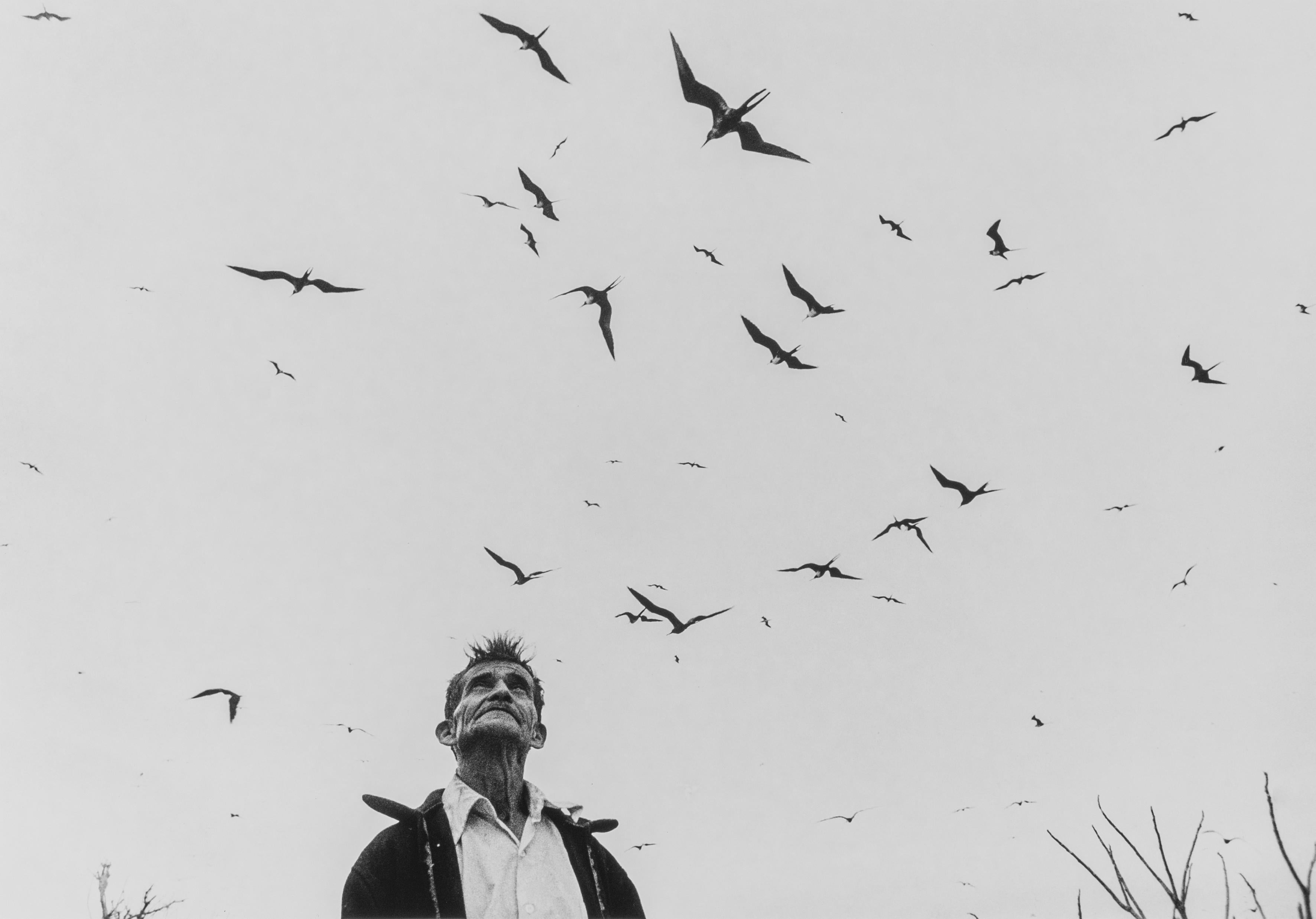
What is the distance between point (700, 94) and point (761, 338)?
402 cm

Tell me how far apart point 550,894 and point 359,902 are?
2.56 ft

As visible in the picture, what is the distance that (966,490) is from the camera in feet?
44.7

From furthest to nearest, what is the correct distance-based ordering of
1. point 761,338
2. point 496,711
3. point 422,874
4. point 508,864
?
point 761,338 < point 496,711 < point 508,864 < point 422,874

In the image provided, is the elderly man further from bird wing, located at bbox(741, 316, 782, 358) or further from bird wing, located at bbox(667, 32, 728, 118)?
bird wing, located at bbox(741, 316, 782, 358)

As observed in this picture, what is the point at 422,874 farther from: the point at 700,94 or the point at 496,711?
the point at 700,94

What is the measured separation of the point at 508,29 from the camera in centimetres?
1256

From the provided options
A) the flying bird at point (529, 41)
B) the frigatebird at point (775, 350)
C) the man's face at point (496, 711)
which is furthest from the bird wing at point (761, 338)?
the man's face at point (496, 711)

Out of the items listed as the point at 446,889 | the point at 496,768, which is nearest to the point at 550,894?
the point at 446,889

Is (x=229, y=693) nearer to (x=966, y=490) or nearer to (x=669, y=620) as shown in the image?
(x=669, y=620)

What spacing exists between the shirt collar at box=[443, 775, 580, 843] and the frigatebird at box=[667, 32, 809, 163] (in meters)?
7.06

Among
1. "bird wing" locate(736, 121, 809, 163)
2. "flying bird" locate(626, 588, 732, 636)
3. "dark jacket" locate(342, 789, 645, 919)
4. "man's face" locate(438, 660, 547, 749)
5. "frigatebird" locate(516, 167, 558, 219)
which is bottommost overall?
"dark jacket" locate(342, 789, 645, 919)

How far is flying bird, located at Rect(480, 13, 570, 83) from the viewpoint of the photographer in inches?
493

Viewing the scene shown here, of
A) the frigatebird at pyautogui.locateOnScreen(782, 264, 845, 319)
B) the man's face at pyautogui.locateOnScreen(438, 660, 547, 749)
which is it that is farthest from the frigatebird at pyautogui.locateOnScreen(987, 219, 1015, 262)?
the man's face at pyautogui.locateOnScreen(438, 660, 547, 749)

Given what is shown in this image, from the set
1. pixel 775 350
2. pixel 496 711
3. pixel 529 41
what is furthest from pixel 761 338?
pixel 496 711
